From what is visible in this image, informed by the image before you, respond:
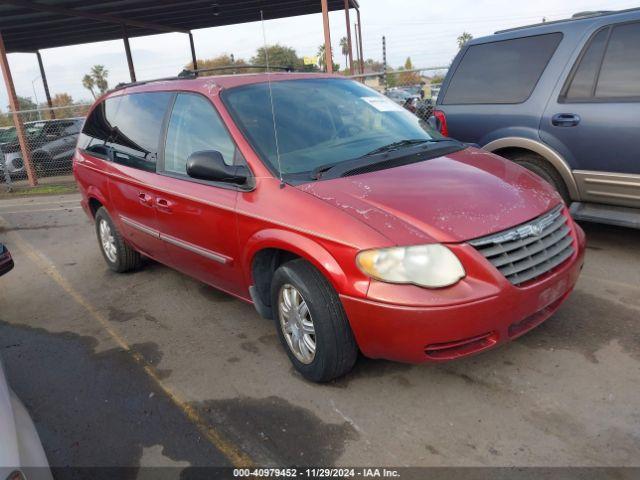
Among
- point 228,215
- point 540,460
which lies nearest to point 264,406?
point 228,215

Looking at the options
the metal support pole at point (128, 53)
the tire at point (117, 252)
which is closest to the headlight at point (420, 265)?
the tire at point (117, 252)

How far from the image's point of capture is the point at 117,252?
507 cm

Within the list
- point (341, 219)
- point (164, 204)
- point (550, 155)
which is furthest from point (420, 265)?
point (550, 155)

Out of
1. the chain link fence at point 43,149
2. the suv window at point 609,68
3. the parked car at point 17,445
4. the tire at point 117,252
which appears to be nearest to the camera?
the parked car at point 17,445

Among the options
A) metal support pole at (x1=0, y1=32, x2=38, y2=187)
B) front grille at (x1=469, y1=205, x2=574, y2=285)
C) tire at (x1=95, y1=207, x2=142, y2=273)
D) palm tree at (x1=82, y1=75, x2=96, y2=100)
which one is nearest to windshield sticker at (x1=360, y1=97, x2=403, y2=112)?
front grille at (x1=469, y1=205, x2=574, y2=285)

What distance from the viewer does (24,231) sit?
7633 mm

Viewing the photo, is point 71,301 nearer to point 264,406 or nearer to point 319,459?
point 264,406

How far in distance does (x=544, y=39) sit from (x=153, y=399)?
4473mm

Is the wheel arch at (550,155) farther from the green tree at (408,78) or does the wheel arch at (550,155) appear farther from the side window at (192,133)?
the green tree at (408,78)

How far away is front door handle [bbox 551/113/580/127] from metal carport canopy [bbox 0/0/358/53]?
1097 centimetres

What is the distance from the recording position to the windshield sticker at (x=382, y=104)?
393 cm

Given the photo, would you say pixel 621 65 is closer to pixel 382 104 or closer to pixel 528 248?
pixel 382 104

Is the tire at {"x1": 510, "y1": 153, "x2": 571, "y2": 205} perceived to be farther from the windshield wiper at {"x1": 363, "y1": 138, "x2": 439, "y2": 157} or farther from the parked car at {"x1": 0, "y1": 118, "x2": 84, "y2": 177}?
the parked car at {"x1": 0, "y1": 118, "x2": 84, "y2": 177}

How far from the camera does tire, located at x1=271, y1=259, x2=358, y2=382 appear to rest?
2.71 m
